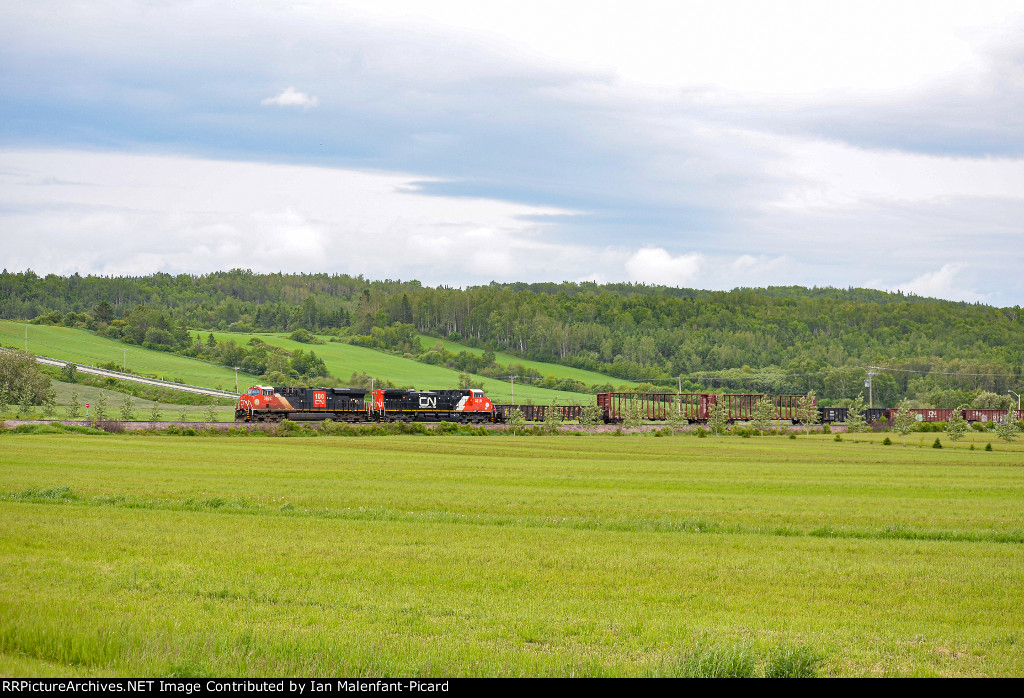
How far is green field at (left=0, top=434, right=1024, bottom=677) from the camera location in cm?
1109

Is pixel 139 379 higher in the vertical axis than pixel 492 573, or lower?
higher

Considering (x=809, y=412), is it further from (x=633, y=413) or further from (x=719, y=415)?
(x=633, y=413)

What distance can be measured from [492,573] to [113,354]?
551 ft

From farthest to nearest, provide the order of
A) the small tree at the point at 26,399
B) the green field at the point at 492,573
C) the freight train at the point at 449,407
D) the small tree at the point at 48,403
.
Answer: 1. the freight train at the point at 449,407
2. the small tree at the point at 26,399
3. the small tree at the point at 48,403
4. the green field at the point at 492,573

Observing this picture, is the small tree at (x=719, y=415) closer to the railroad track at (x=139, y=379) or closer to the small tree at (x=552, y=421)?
the small tree at (x=552, y=421)

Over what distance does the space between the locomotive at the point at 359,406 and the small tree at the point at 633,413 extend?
50.9ft

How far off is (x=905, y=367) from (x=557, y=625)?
201 meters

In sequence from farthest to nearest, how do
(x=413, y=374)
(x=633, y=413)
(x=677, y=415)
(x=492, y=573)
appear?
(x=413, y=374), (x=633, y=413), (x=677, y=415), (x=492, y=573)

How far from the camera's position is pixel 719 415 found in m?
89.8

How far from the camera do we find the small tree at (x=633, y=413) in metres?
94.8

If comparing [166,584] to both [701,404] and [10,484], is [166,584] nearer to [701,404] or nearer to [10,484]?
[10,484]

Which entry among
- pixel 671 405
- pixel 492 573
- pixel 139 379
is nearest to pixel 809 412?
pixel 671 405

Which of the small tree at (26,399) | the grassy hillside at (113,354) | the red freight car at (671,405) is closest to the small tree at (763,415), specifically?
the red freight car at (671,405)

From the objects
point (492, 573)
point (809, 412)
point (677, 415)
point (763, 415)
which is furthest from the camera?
point (809, 412)
